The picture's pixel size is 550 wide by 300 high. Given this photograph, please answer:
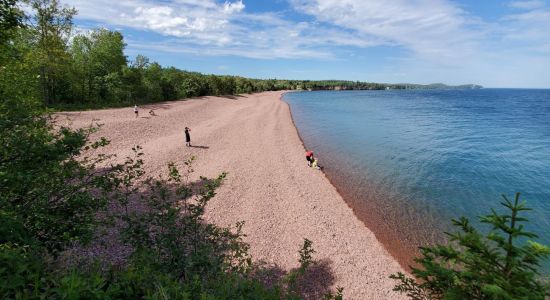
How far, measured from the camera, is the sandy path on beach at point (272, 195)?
14.0 meters

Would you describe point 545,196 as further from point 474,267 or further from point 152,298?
point 152,298

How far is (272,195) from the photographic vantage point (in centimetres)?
2094

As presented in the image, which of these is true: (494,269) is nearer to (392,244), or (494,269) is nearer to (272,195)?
(392,244)

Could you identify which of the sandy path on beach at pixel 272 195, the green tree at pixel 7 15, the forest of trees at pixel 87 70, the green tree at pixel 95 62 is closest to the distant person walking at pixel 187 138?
the sandy path on beach at pixel 272 195

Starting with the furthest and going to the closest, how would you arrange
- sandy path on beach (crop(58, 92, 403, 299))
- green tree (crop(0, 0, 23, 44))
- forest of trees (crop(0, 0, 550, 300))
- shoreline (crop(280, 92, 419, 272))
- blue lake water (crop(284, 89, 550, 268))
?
blue lake water (crop(284, 89, 550, 268)) < shoreline (crop(280, 92, 419, 272)) < sandy path on beach (crop(58, 92, 403, 299)) < green tree (crop(0, 0, 23, 44)) < forest of trees (crop(0, 0, 550, 300))

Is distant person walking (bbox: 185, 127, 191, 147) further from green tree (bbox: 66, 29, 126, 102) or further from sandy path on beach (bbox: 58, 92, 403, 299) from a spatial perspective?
green tree (bbox: 66, 29, 126, 102)

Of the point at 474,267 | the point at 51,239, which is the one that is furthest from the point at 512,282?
the point at 51,239

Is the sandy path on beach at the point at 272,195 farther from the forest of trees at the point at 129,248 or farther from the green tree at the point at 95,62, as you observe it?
the green tree at the point at 95,62

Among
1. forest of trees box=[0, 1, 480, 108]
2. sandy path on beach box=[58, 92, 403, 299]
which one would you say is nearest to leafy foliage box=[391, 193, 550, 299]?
sandy path on beach box=[58, 92, 403, 299]

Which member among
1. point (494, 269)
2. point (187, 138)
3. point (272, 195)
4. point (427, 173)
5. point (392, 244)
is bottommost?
point (392, 244)

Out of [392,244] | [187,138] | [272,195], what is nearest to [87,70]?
[187,138]

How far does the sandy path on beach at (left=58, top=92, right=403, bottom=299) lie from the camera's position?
13992 millimetres

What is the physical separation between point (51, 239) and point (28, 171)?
1.70 m

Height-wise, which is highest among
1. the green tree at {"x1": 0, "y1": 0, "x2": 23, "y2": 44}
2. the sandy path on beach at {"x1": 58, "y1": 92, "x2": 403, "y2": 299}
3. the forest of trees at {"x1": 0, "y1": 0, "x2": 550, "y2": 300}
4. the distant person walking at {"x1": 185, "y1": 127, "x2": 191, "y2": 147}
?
the green tree at {"x1": 0, "y1": 0, "x2": 23, "y2": 44}
